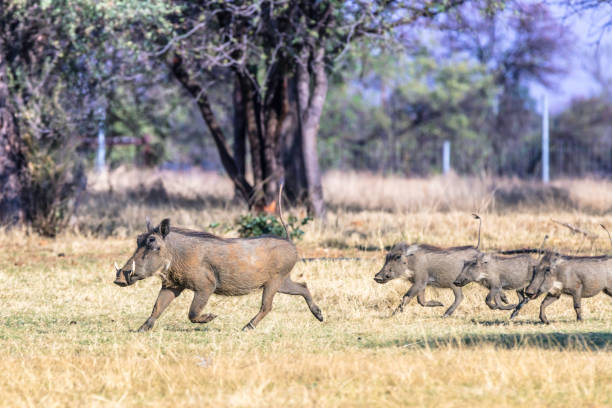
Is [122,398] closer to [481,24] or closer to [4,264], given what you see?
[4,264]

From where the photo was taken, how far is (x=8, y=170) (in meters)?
14.8

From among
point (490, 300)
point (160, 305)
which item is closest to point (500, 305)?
point (490, 300)

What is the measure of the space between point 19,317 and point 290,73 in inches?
374

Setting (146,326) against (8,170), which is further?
(8,170)

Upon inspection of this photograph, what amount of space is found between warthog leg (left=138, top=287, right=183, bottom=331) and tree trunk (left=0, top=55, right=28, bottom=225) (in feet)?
25.6

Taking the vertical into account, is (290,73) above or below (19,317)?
above

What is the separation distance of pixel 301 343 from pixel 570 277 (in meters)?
2.46

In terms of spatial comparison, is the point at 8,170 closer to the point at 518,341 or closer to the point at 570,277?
the point at 570,277

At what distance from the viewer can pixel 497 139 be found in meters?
35.4

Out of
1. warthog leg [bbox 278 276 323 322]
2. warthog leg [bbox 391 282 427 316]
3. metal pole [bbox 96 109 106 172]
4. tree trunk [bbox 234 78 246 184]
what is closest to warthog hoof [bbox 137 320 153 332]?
warthog leg [bbox 278 276 323 322]

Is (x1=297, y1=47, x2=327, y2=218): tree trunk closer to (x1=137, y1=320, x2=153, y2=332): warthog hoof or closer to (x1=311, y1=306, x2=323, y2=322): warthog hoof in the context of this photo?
(x1=311, y1=306, x2=323, y2=322): warthog hoof

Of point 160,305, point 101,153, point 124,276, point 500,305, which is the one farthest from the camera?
point 101,153

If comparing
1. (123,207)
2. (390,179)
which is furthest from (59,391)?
(390,179)

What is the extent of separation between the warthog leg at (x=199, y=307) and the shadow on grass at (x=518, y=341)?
129 centimetres
